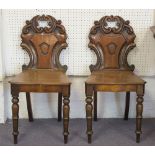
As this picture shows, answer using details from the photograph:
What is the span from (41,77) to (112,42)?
648 mm

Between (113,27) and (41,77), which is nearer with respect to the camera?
(41,77)

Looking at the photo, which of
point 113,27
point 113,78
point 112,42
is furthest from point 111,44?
point 113,78

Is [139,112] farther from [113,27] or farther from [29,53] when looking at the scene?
[29,53]

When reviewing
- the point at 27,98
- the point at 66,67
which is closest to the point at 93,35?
the point at 66,67

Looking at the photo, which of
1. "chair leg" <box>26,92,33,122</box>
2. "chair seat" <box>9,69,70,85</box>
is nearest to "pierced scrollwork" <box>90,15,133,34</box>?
"chair seat" <box>9,69,70,85</box>

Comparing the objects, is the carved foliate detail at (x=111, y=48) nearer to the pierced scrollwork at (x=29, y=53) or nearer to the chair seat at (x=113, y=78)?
the chair seat at (x=113, y=78)

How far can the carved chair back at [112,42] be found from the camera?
2465 mm

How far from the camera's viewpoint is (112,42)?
2.47 m

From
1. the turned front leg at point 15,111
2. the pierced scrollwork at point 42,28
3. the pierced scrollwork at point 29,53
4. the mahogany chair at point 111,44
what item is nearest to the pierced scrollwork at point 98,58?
the mahogany chair at point 111,44

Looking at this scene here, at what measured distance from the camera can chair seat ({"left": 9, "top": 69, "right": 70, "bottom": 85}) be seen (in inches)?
82.9

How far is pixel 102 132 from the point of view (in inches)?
95.3

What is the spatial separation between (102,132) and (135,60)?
25.9 inches

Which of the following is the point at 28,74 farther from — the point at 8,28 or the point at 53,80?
the point at 8,28

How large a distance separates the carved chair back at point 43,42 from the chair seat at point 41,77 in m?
0.07
